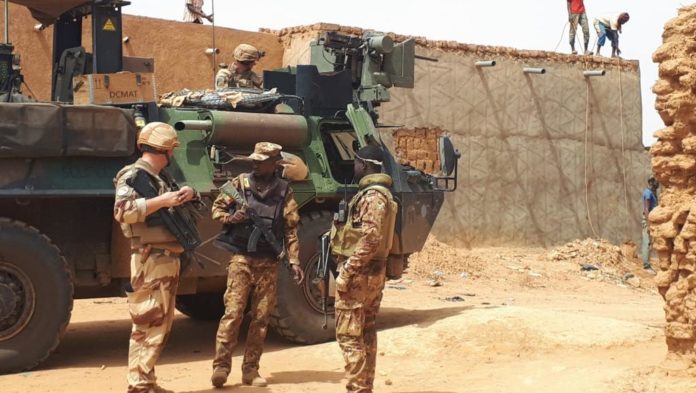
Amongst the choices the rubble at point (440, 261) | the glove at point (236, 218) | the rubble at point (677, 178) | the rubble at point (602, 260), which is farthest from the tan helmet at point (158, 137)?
the rubble at point (602, 260)

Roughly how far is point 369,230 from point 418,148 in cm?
1095

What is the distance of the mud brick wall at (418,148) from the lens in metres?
17.1

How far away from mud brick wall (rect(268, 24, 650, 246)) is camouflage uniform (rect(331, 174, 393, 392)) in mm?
9989

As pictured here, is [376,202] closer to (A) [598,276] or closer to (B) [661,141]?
(B) [661,141]

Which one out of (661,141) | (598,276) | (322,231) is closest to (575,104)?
(598,276)

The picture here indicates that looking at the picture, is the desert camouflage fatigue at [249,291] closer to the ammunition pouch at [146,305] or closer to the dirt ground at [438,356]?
the dirt ground at [438,356]

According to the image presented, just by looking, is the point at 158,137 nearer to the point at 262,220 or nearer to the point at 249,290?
the point at 262,220

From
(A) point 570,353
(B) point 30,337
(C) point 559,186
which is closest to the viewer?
(B) point 30,337

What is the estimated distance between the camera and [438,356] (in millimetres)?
8547

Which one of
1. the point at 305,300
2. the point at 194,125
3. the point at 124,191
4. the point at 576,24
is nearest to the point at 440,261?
the point at 576,24

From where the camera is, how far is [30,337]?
311 inches

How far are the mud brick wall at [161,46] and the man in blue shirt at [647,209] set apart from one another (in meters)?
6.30

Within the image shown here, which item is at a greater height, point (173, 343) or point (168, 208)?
point (168, 208)

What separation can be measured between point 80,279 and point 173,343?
4.76 feet
